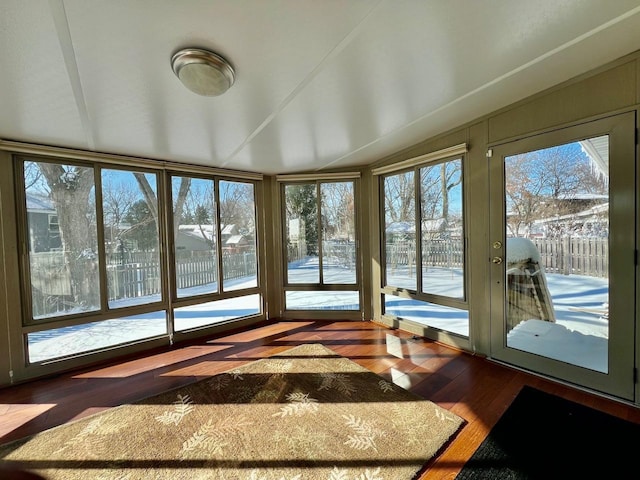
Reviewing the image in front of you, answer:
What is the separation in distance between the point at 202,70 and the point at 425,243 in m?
2.88

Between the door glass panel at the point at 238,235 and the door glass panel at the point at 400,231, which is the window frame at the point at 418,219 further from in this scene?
the door glass panel at the point at 238,235

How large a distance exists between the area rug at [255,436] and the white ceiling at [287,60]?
2.28m

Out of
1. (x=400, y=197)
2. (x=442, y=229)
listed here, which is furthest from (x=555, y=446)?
(x=400, y=197)

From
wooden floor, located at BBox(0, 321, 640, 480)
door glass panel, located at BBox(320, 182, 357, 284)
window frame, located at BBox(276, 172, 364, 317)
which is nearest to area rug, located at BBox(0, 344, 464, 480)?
wooden floor, located at BBox(0, 321, 640, 480)

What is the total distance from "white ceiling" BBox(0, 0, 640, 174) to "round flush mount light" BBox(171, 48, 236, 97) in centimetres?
4

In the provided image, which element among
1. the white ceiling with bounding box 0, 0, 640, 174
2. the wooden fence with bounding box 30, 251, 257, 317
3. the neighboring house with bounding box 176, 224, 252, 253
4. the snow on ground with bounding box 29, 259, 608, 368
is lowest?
the snow on ground with bounding box 29, 259, 608, 368

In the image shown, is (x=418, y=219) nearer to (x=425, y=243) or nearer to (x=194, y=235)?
(x=425, y=243)

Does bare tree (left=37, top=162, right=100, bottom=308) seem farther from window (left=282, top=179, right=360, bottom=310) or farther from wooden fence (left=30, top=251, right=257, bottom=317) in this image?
window (left=282, top=179, right=360, bottom=310)

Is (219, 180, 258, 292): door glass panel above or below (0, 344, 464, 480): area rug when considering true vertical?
above

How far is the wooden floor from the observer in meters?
1.89

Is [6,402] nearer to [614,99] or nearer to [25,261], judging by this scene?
[25,261]

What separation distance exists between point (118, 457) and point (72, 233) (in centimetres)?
239

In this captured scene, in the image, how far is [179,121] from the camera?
2.27 m

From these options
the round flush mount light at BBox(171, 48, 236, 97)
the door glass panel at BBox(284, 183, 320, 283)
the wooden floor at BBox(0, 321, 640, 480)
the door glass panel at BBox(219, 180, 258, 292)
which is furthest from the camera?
the door glass panel at BBox(284, 183, 320, 283)
